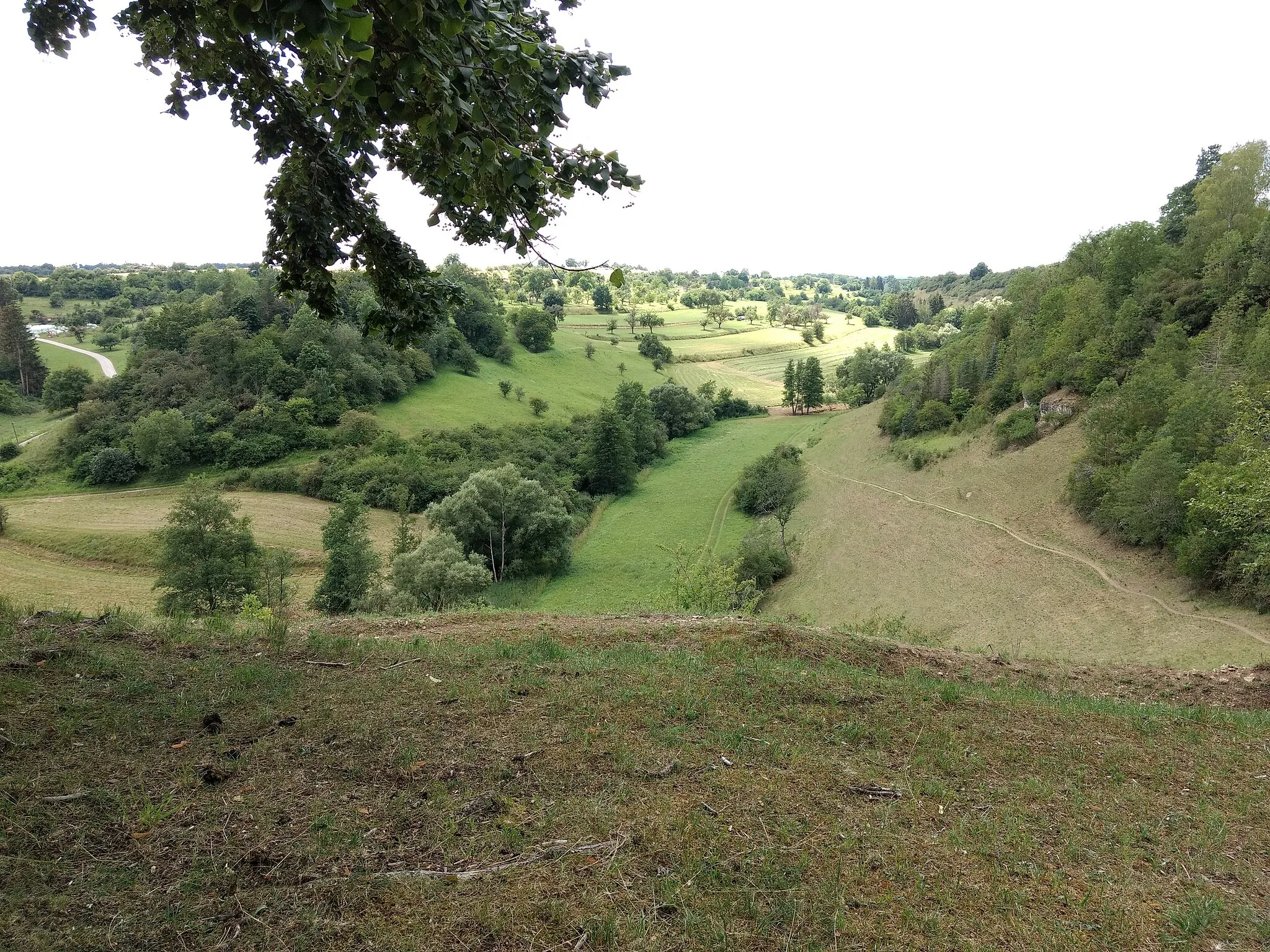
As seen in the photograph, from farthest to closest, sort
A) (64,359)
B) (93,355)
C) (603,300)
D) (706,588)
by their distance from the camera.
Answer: (603,300) → (93,355) → (64,359) → (706,588)

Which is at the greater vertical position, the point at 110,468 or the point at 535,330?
the point at 535,330

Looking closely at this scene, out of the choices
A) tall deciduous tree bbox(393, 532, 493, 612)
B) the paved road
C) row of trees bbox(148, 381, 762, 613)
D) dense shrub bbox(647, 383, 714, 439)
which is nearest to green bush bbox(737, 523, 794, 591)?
row of trees bbox(148, 381, 762, 613)

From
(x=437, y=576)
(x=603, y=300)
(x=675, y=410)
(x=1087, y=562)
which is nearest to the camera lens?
(x=437, y=576)

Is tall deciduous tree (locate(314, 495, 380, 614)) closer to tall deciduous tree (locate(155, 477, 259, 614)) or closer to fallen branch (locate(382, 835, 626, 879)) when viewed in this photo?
tall deciduous tree (locate(155, 477, 259, 614))

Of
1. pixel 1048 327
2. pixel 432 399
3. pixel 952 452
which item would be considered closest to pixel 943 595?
pixel 952 452

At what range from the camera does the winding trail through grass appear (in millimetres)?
23844

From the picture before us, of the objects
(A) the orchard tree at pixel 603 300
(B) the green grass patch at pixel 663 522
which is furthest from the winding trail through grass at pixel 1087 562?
(A) the orchard tree at pixel 603 300

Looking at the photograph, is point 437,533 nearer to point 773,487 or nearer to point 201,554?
point 201,554

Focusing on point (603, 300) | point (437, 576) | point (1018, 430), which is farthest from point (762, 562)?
point (603, 300)

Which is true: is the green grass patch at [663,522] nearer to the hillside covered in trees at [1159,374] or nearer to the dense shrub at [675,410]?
the dense shrub at [675,410]

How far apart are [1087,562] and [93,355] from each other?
99007mm

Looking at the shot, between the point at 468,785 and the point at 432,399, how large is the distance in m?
73.0

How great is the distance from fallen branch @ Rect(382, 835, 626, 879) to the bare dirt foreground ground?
0.02 metres

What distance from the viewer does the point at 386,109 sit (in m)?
3.23
